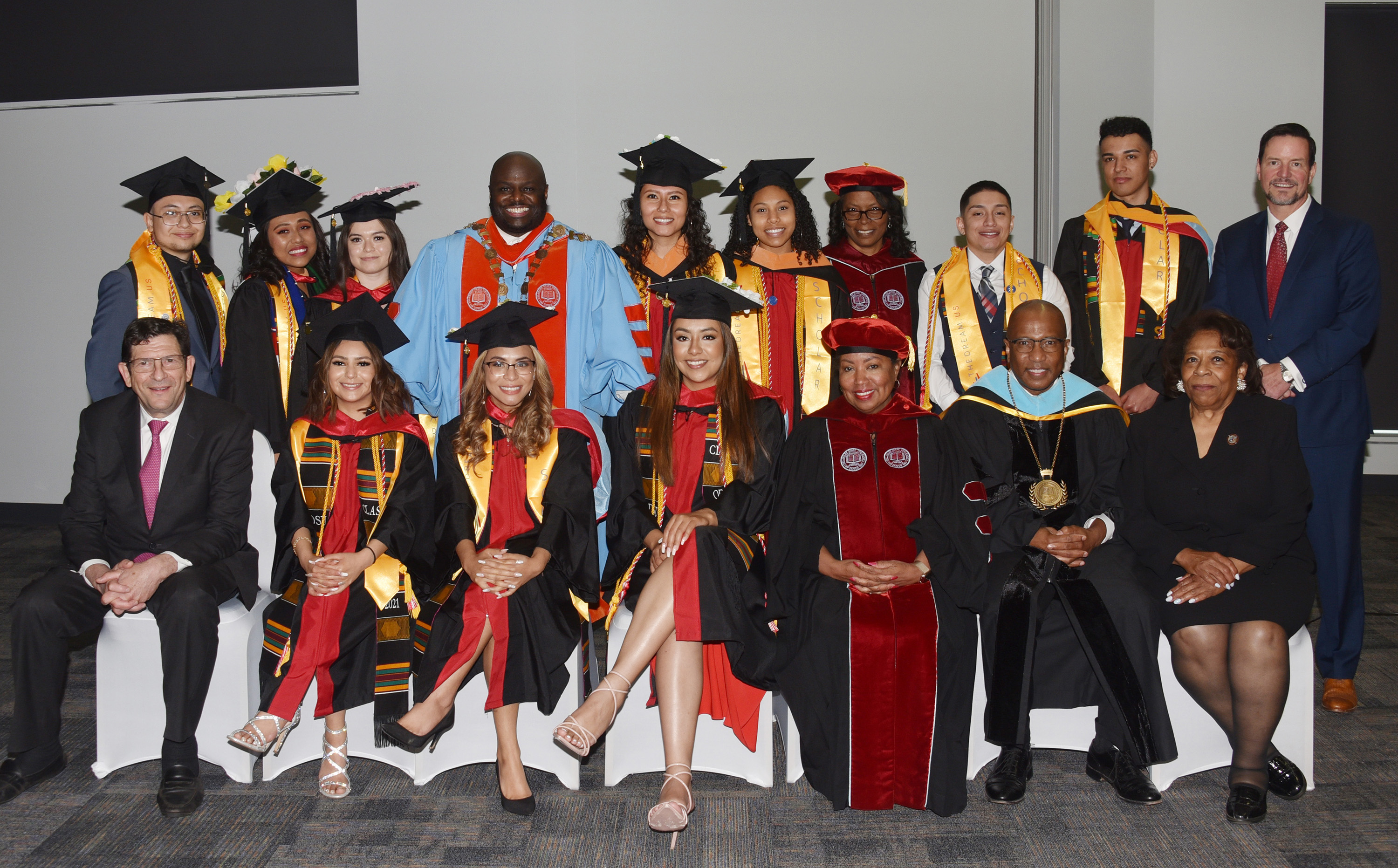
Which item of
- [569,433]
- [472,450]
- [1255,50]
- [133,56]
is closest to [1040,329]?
[569,433]

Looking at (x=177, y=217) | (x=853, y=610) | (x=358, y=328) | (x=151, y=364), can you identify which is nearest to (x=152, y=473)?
(x=151, y=364)

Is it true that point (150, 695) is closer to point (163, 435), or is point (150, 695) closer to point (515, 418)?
point (163, 435)

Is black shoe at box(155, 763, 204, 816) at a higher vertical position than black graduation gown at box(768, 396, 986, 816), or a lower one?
lower

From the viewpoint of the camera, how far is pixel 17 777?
9.82 feet

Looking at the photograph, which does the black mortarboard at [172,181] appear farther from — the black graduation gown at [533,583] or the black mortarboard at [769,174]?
the black mortarboard at [769,174]

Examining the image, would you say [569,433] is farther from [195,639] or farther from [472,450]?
[195,639]

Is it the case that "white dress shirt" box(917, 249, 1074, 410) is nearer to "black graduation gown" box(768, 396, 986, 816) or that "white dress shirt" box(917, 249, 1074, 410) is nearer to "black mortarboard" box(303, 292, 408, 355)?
"black graduation gown" box(768, 396, 986, 816)

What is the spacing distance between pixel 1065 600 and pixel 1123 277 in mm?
1640

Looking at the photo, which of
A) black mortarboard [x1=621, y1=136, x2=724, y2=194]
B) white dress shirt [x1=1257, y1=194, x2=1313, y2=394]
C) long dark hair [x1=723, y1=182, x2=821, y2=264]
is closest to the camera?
white dress shirt [x1=1257, y1=194, x2=1313, y2=394]

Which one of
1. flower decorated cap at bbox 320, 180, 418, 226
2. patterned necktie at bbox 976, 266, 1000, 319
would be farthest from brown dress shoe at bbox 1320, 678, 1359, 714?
flower decorated cap at bbox 320, 180, 418, 226

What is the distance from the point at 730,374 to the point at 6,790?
2545 millimetres

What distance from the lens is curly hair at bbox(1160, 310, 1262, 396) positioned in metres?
3.16

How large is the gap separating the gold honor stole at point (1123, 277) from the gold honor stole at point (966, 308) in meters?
0.32

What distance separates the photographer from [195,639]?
2947 mm
